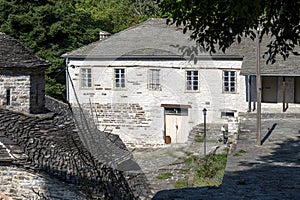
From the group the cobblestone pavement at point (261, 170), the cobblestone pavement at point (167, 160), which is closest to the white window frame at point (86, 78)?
the cobblestone pavement at point (167, 160)

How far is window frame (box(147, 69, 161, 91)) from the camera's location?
2889 centimetres

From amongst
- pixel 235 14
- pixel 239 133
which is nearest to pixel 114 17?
pixel 239 133

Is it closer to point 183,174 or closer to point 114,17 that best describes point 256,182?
point 183,174

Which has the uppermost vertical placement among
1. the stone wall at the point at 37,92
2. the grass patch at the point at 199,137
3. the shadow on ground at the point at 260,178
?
the stone wall at the point at 37,92

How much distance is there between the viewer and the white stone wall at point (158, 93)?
28078 millimetres

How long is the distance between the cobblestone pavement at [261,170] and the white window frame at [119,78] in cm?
965

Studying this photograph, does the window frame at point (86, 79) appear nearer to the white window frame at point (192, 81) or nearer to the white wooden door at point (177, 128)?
the white wooden door at point (177, 128)

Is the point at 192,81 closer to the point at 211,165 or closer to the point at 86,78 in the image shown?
the point at 86,78

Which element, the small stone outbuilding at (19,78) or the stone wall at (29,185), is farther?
the small stone outbuilding at (19,78)

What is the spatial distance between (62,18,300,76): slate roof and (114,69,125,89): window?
707 millimetres

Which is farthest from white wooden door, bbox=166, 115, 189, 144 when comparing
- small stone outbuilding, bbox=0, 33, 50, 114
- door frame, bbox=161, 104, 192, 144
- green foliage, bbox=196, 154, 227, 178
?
small stone outbuilding, bbox=0, 33, 50, 114

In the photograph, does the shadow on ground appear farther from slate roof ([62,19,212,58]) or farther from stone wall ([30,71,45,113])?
slate roof ([62,19,212,58])

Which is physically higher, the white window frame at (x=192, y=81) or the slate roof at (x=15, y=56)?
the slate roof at (x=15, y=56)

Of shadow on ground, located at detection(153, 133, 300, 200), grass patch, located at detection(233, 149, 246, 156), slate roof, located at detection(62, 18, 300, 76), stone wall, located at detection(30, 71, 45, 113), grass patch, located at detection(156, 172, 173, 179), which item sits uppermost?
slate roof, located at detection(62, 18, 300, 76)
